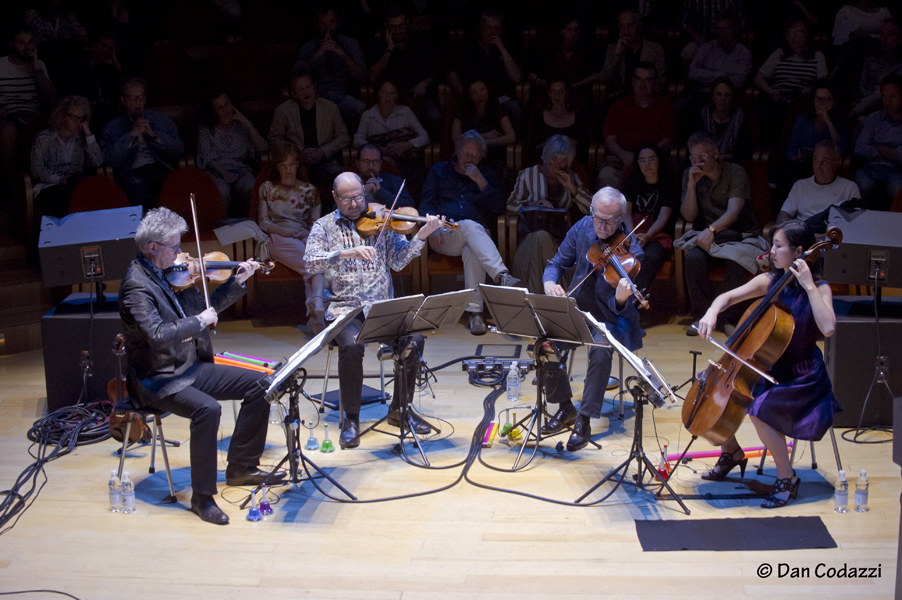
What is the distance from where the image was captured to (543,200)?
19.8ft

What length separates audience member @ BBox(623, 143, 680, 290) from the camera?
583cm

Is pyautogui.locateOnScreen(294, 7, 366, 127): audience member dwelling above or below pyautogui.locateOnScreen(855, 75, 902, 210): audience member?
above

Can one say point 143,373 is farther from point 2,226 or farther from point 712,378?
point 2,226

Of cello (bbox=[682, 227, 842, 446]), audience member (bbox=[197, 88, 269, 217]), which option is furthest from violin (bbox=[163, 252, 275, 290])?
audience member (bbox=[197, 88, 269, 217])

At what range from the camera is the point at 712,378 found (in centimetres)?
345

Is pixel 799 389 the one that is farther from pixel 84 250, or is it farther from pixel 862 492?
pixel 84 250

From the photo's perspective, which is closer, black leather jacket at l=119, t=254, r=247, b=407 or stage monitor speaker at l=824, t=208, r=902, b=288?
black leather jacket at l=119, t=254, r=247, b=407

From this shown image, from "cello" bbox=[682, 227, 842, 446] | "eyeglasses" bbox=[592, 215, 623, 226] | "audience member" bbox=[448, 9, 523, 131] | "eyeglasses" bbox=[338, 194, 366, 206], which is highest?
"audience member" bbox=[448, 9, 523, 131]

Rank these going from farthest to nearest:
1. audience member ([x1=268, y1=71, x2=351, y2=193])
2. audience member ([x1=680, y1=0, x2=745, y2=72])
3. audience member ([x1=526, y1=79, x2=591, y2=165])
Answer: audience member ([x1=680, y1=0, x2=745, y2=72]), audience member ([x1=268, y1=71, x2=351, y2=193]), audience member ([x1=526, y1=79, x2=591, y2=165])

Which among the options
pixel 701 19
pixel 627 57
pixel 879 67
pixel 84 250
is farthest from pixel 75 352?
pixel 879 67

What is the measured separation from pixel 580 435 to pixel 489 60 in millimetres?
3723

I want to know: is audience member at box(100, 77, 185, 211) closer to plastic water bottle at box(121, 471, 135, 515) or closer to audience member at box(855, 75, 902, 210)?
plastic water bottle at box(121, 471, 135, 515)

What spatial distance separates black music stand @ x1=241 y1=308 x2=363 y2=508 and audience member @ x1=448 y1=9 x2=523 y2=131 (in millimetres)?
3620

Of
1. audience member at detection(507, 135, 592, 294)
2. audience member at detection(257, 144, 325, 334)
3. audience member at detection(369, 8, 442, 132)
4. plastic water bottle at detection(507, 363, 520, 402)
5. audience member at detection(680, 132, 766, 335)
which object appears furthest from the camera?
audience member at detection(369, 8, 442, 132)
